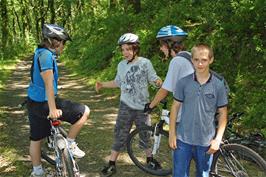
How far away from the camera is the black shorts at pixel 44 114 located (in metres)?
5.41

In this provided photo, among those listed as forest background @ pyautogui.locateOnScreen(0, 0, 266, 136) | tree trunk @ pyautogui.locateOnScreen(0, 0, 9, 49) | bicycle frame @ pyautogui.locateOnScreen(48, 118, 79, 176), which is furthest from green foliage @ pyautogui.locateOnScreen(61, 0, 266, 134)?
tree trunk @ pyautogui.locateOnScreen(0, 0, 9, 49)

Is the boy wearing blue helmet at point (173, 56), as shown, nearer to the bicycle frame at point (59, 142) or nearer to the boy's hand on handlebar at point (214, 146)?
the boy's hand on handlebar at point (214, 146)

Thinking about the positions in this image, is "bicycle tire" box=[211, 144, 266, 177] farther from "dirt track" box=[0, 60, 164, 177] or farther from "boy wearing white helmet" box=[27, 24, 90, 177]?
"boy wearing white helmet" box=[27, 24, 90, 177]

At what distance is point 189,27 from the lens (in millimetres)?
11578

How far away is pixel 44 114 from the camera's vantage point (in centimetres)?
543

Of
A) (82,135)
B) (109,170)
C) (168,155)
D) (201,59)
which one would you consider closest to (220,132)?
Result: (201,59)

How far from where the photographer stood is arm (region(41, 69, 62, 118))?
4.99 metres

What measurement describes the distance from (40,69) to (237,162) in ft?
8.90

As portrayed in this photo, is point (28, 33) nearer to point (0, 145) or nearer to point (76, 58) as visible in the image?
point (76, 58)

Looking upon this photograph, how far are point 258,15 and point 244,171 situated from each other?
5.03m

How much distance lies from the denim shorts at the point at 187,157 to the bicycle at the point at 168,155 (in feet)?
1.77

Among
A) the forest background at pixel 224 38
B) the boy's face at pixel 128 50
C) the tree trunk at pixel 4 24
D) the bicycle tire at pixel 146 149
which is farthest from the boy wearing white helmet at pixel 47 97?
the tree trunk at pixel 4 24

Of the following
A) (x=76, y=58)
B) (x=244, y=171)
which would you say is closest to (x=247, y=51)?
(x=244, y=171)

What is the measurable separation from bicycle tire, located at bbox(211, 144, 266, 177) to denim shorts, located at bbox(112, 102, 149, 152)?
4.84 ft
